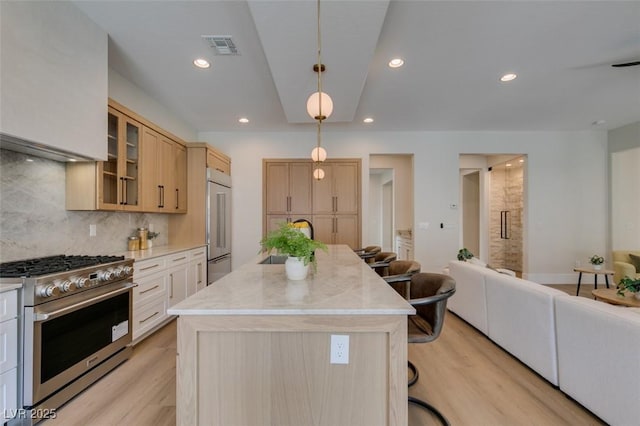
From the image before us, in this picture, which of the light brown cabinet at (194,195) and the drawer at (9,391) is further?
the light brown cabinet at (194,195)

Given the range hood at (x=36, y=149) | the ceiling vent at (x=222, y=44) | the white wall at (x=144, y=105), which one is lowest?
the range hood at (x=36, y=149)

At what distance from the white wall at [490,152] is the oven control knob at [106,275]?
9.68ft

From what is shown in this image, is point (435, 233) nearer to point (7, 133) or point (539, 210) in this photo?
point (539, 210)

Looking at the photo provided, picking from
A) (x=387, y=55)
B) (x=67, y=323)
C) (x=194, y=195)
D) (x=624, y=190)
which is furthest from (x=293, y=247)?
(x=624, y=190)

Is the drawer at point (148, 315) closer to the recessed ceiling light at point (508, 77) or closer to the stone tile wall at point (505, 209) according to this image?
the recessed ceiling light at point (508, 77)

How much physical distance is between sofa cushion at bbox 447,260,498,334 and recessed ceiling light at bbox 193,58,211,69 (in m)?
3.65

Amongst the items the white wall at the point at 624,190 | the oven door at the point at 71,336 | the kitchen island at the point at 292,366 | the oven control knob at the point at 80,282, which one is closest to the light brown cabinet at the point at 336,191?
the oven door at the point at 71,336

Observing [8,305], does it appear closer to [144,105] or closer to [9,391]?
[9,391]

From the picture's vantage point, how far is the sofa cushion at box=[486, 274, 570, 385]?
1998 mm

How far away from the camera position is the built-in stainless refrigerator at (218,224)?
13.5 feet

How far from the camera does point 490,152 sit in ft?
16.9

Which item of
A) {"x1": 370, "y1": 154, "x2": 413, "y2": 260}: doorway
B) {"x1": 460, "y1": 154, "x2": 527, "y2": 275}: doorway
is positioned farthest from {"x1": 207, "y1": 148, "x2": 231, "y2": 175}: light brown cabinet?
{"x1": 460, "y1": 154, "x2": 527, "y2": 275}: doorway

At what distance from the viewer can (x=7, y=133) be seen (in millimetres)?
1634

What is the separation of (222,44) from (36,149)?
1.71m
